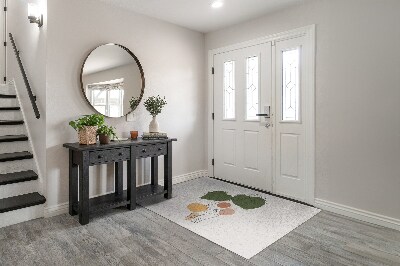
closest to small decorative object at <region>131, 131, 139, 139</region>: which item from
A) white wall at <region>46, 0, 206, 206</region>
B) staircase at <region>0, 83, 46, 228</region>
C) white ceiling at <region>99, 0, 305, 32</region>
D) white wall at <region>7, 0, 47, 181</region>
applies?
white wall at <region>46, 0, 206, 206</region>

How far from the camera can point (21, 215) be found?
2727 millimetres

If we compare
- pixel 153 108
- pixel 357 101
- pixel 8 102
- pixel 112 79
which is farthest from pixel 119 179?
pixel 357 101

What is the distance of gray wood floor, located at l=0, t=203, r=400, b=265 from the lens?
2061 mm

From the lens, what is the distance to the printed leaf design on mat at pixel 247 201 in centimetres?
320

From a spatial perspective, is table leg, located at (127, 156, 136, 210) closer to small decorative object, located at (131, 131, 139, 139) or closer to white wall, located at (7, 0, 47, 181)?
small decorative object, located at (131, 131, 139, 139)

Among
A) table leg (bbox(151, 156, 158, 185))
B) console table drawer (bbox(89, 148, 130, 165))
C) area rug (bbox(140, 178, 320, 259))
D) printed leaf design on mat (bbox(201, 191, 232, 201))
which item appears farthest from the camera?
table leg (bbox(151, 156, 158, 185))

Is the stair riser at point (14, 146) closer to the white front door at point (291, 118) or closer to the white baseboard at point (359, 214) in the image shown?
the white front door at point (291, 118)

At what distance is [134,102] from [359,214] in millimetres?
2956

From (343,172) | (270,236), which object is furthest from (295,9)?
(270,236)

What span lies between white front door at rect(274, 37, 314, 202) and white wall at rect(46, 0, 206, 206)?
4.65 feet

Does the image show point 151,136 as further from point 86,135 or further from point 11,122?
point 11,122

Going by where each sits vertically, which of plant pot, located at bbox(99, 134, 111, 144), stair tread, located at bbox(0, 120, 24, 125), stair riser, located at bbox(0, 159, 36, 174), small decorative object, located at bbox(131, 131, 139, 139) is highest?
→ stair tread, located at bbox(0, 120, 24, 125)

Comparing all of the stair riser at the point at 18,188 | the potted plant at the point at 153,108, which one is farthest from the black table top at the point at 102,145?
the stair riser at the point at 18,188

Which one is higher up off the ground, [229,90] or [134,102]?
[229,90]
